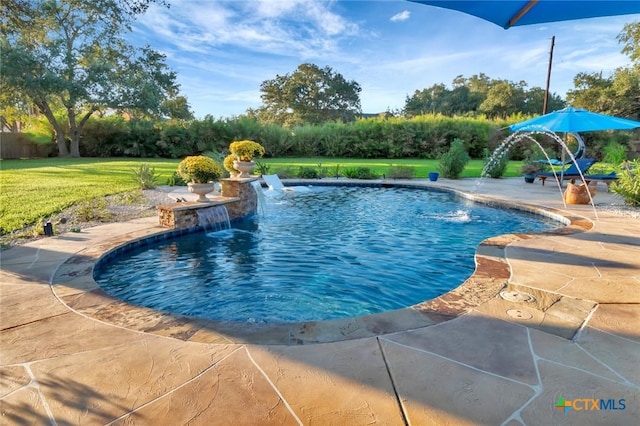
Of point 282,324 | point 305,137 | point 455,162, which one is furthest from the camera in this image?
point 305,137

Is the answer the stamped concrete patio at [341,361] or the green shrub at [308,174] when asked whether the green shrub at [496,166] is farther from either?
the stamped concrete patio at [341,361]

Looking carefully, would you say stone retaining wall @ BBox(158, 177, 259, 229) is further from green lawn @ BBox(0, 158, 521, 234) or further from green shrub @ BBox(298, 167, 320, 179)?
green shrub @ BBox(298, 167, 320, 179)

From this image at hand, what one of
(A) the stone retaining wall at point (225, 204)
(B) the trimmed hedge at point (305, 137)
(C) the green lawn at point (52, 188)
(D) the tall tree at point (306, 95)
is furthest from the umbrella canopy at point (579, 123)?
(D) the tall tree at point (306, 95)

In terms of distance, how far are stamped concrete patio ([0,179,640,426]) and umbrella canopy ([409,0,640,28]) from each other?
1.95m

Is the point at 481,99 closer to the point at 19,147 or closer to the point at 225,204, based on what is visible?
the point at 225,204

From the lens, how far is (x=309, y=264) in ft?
14.4

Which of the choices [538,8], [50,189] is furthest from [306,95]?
[538,8]

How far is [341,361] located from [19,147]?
24.0 m

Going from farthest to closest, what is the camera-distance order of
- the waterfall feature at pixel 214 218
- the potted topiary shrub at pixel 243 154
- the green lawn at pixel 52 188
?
the potted topiary shrub at pixel 243 154 → the green lawn at pixel 52 188 → the waterfall feature at pixel 214 218

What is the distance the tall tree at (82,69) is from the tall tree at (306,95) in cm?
1234

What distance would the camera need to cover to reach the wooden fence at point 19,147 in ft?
61.4

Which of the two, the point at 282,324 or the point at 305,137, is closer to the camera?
the point at 282,324

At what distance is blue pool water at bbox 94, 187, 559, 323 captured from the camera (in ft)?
11.0

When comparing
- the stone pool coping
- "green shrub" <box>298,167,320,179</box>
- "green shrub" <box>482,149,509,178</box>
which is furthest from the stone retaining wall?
"green shrub" <box>482,149,509,178</box>
